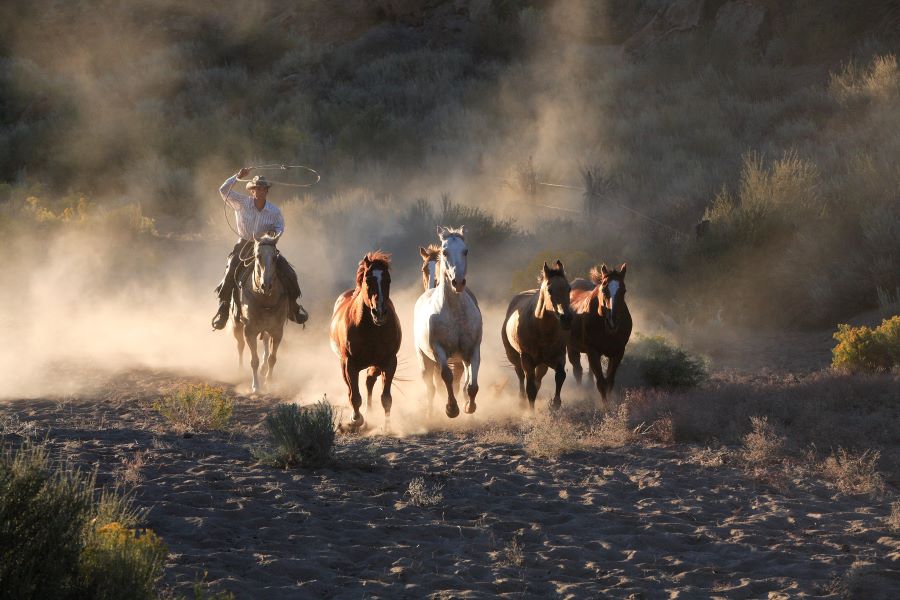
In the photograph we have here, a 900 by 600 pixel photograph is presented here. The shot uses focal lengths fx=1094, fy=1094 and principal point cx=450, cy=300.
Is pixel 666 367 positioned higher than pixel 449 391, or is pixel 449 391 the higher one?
pixel 666 367

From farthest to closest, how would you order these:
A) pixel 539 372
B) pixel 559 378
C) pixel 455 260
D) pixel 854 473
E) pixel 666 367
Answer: pixel 666 367 → pixel 539 372 → pixel 559 378 → pixel 455 260 → pixel 854 473

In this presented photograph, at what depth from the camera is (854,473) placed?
31.5 ft

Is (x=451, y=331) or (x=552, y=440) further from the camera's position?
(x=451, y=331)

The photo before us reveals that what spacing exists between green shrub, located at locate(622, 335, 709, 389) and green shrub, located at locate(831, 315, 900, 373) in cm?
180

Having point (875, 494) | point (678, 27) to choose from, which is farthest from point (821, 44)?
point (875, 494)

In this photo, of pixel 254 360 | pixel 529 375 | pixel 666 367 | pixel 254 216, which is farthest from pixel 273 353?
pixel 666 367

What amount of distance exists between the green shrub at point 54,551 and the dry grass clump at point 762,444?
640 centimetres

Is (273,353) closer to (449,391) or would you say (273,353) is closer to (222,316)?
(222,316)

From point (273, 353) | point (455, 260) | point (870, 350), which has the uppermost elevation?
point (455, 260)

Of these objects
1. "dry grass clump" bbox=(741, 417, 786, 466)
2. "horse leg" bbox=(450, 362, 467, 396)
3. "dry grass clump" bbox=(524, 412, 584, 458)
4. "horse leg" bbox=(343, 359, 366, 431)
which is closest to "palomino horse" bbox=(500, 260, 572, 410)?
"horse leg" bbox=(450, 362, 467, 396)

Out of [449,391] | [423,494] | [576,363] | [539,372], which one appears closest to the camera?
[423,494]

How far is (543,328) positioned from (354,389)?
219 cm

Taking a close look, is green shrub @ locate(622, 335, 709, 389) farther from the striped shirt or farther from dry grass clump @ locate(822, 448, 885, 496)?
the striped shirt

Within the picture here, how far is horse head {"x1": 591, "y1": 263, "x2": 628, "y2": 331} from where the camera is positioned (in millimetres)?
12062
